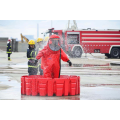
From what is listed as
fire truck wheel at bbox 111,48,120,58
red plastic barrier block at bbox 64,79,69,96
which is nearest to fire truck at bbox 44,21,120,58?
fire truck wheel at bbox 111,48,120,58

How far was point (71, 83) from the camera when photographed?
7.29 m

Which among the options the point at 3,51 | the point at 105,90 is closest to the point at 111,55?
the point at 3,51

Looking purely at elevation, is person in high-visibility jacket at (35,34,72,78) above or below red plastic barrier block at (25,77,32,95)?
above

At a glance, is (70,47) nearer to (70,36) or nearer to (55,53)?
(70,36)

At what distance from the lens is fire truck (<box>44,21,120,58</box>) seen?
26.3 metres

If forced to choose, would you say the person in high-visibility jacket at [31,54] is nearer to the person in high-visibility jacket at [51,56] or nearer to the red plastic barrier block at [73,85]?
the person in high-visibility jacket at [51,56]

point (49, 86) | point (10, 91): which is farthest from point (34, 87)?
point (10, 91)

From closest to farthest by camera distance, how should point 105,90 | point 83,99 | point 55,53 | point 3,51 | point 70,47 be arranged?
point 83,99 → point 55,53 → point 105,90 → point 70,47 → point 3,51

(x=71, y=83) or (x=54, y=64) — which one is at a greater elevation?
(x=54, y=64)

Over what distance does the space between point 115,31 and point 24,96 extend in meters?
21.4

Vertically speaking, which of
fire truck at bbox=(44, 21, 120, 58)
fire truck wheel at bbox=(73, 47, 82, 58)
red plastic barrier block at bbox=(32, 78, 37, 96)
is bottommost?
red plastic barrier block at bbox=(32, 78, 37, 96)

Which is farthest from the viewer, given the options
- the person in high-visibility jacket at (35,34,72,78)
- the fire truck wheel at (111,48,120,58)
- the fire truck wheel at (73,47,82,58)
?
the fire truck wheel at (111,48,120,58)

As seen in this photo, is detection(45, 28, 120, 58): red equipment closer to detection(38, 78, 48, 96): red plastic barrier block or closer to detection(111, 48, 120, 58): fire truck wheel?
detection(111, 48, 120, 58): fire truck wheel

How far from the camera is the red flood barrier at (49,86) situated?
23.2ft
